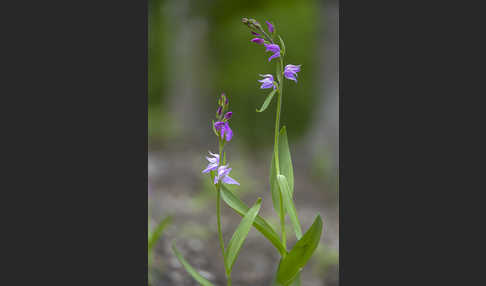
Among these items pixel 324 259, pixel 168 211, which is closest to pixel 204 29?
pixel 168 211

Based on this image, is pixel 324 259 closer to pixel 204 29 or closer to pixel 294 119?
pixel 294 119

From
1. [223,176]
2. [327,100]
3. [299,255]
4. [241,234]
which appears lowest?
[299,255]

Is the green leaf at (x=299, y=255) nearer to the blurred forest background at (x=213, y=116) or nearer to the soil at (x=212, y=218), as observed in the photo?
the soil at (x=212, y=218)

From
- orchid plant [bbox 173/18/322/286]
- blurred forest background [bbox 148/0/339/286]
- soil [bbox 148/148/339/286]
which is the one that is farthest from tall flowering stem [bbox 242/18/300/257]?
blurred forest background [bbox 148/0/339/286]

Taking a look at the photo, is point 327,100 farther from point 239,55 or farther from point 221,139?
point 221,139

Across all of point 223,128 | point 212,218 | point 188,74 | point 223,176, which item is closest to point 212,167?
point 223,176

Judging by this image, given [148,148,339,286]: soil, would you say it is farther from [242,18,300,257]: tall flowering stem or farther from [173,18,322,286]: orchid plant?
[242,18,300,257]: tall flowering stem

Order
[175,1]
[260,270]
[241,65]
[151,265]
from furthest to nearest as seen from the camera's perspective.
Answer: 1. [241,65]
2. [175,1]
3. [260,270]
4. [151,265]
